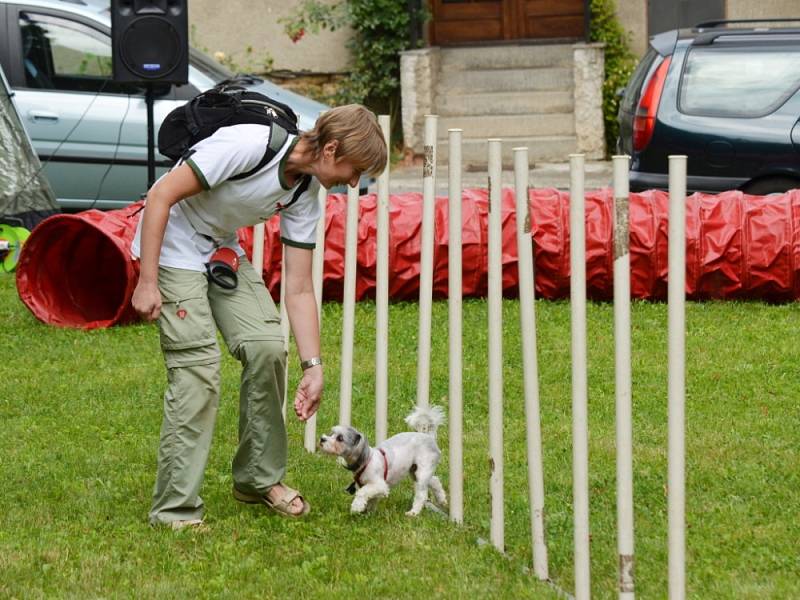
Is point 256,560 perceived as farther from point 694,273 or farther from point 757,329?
point 694,273

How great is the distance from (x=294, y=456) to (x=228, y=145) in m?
1.90

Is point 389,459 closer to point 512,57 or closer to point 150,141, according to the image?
point 150,141

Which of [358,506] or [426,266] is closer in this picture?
[358,506]

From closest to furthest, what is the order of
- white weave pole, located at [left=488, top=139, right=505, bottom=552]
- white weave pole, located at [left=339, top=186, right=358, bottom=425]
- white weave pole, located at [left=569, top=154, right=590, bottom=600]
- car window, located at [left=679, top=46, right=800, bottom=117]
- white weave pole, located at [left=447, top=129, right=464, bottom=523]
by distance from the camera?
Answer: white weave pole, located at [left=569, top=154, right=590, bottom=600]
white weave pole, located at [left=488, top=139, right=505, bottom=552]
white weave pole, located at [left=447, top=129, right=464, bottom=523]
white weave pole, located at [left=339, top=186, right=358, bottom=425]
car window, located at [left=679, top=46, right=800, bottom=117]

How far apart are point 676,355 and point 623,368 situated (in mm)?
172

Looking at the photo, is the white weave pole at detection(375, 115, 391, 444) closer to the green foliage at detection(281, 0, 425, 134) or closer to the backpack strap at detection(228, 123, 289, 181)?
the backpack strap at detection(228, 123, 289, 181)

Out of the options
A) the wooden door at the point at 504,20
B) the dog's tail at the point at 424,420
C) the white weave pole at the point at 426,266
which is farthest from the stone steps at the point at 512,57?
the dog's tail at the point at 424,420

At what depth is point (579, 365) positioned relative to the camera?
159 inches

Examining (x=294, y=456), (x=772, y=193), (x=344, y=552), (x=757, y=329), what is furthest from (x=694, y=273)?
(x=344, y=552)

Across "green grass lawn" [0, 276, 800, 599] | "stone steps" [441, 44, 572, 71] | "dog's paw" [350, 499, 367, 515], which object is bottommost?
"green grass lawn" [0, 276, 800, 599]

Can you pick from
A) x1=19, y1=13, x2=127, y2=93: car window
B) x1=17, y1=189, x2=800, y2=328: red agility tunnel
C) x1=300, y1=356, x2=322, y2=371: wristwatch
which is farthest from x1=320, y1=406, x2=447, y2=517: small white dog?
x1=19, y1=13, x2=127, y2=93: car window

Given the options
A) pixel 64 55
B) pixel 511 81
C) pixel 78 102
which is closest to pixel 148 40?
pixel 78 102

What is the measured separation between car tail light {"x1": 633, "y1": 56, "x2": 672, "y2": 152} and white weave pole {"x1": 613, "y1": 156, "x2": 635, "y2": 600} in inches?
269

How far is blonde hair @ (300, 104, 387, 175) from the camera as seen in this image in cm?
454
